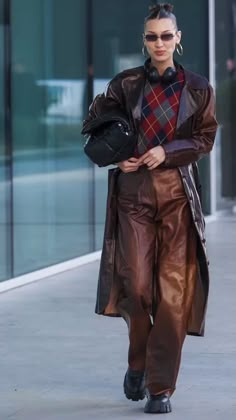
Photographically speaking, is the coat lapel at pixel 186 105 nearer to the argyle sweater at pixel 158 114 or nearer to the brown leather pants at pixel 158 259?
the argyle sweater at pixel 158 114

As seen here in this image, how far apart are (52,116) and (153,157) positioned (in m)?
5.23

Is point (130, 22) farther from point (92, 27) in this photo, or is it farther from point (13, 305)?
point (13, 305)

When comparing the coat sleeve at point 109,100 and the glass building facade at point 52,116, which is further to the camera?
the glass building facade at point 52,116

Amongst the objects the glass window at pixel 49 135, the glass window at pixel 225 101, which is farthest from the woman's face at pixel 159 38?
A: the glass window at pixel 225 101

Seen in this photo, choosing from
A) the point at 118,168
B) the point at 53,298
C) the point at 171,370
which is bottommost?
the point at 53,298

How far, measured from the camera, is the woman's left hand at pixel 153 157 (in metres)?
6.20

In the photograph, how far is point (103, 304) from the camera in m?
6.45

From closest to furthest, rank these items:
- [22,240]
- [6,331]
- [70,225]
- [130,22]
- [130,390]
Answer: [130,390], [6,331], [22,240], [70,225], [130,22]

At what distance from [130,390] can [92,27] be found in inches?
252

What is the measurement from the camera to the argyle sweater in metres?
6.34

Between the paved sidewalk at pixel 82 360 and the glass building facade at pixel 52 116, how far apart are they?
56cm

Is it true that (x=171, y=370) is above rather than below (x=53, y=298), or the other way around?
above

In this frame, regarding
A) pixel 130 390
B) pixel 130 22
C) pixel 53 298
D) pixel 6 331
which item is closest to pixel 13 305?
pixel 53 298

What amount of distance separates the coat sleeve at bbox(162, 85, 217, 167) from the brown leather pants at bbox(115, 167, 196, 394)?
93mm
